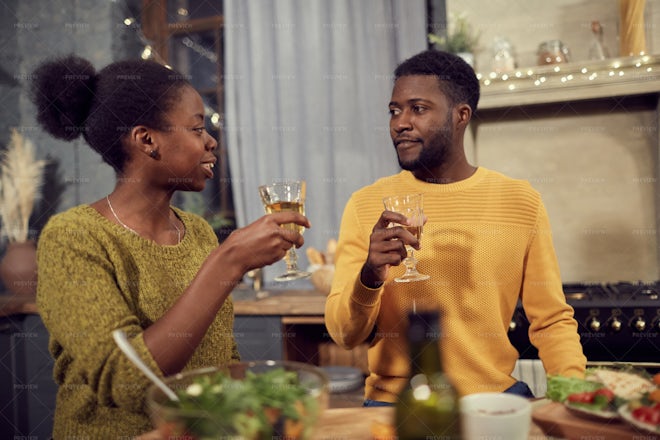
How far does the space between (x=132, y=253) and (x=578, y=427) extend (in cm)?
107

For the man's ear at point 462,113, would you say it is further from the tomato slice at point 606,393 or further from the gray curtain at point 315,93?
the gray curtain at point 315,93

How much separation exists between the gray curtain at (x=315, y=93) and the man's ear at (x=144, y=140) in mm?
1988

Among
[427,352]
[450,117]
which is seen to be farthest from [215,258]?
[450,117]

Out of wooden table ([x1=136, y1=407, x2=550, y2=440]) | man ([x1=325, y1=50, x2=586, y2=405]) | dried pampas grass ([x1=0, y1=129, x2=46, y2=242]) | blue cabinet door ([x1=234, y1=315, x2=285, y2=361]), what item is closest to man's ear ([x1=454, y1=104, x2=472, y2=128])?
man ([x1=325, y1=50, x2=586, y2=405])

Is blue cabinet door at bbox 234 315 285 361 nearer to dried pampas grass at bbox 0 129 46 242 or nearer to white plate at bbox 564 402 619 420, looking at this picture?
dried pampas grass at bbox 0 129 46 242

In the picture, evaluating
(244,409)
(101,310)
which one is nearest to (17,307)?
(101,310)

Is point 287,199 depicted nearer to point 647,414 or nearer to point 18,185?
point 647,414

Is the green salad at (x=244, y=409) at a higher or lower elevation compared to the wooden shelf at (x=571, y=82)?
lower

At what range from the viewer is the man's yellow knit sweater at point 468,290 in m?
1.71

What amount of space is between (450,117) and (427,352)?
3.97 ft

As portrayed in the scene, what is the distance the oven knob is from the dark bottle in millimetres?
1834

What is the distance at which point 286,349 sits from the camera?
287 cm

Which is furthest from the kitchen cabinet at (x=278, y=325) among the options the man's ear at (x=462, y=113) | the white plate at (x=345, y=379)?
the man's ear at (x=462, y=113)

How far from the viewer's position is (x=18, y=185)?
11.6 ft
